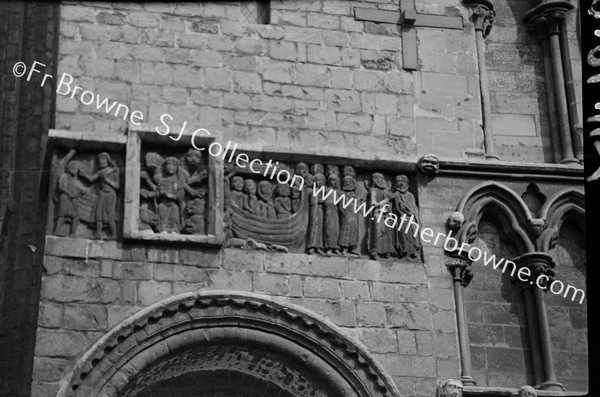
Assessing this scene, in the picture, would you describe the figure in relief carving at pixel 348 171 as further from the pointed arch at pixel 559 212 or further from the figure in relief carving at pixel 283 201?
the pointed arch at pixel 559 212

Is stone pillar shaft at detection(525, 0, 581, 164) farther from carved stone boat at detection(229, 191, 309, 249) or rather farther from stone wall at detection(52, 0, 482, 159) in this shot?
carved stone boat at detection(229, 191, 309, 249)

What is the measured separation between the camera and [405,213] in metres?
12.7

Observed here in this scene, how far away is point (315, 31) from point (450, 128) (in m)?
1.33

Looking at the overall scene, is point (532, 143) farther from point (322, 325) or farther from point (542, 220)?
point (322, 325)

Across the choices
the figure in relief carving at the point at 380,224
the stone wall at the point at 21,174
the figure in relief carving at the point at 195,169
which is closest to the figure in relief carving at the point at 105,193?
the figure in relief carving at the point at 195,169

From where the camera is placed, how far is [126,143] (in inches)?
488

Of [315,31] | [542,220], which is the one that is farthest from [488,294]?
[315,31]

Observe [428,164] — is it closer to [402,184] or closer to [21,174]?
[402,184]

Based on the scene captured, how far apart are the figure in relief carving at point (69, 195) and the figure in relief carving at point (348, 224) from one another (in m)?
1.96

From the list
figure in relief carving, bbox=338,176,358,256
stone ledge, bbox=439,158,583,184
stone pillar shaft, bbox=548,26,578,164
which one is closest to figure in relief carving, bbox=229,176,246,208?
figure in relief carving, bbox=338,176,358,256

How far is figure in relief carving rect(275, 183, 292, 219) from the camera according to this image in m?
12.5

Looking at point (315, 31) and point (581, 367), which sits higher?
point (315, 31)

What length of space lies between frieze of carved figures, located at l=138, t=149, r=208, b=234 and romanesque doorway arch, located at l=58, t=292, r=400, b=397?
0.63m

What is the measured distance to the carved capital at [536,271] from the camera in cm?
1279
